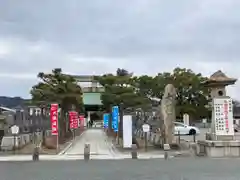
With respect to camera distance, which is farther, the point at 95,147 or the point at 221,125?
the point at 95,147

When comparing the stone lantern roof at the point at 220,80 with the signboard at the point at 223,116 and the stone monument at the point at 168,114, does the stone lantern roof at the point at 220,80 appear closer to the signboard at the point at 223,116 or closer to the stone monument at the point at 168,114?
the signboard at the point at 223,116

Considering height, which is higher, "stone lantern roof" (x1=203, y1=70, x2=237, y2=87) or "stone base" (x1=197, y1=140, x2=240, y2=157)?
"stone lantern roof" (x1=203, y1=70, x2=237, y2=87)

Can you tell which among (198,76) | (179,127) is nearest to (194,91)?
(198,76)

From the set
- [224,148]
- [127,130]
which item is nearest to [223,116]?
[224,148]

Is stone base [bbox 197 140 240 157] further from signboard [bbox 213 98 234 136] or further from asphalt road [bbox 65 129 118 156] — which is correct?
asphalt road [bbox 65 129 118 156]

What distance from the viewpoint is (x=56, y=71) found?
4944 cm

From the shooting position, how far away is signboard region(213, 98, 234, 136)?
2672 cm

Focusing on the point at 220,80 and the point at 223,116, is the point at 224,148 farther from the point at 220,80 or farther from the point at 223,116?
the point at 220,80

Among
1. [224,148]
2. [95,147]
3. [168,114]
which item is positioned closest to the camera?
[224,148]

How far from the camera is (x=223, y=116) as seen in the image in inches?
1066

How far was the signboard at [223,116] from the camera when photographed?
26.7 metres

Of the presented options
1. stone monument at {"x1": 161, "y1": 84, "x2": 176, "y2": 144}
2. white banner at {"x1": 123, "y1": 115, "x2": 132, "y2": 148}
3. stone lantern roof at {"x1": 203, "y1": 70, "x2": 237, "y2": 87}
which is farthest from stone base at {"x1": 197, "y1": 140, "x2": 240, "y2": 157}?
white banner at {"x1": 123, "y1": 115, "x2": 132, "y2": 148}

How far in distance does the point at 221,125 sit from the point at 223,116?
572 millimetres

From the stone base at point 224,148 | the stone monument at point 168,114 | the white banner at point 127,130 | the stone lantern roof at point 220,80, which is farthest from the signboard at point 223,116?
the white banner at point 127,130
